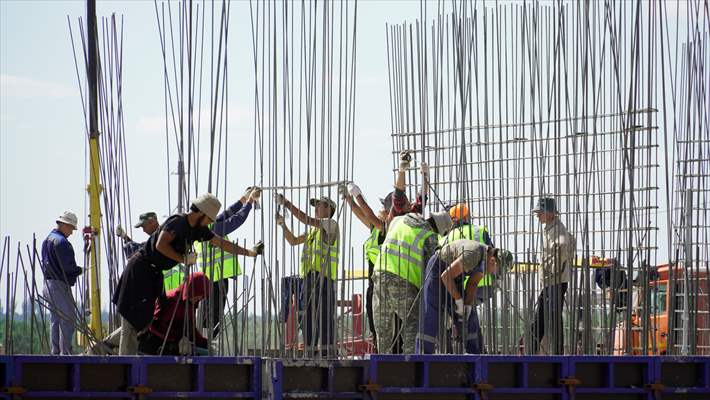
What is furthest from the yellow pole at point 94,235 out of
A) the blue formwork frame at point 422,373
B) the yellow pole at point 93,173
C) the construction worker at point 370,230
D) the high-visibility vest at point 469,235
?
the blue formwork frame at point 422,373

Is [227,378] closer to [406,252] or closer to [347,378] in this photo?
[347,378]

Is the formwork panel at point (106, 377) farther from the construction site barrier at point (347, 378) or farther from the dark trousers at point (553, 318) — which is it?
the dark trousers at point (553, 318)

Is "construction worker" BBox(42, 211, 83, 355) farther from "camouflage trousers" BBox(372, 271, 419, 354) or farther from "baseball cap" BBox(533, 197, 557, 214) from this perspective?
"baseball cap" BBox(533, 197, 557, 214)

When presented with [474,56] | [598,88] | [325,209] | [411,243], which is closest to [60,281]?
[325,209]

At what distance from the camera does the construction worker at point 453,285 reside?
9320mm

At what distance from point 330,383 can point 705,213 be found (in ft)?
13.7

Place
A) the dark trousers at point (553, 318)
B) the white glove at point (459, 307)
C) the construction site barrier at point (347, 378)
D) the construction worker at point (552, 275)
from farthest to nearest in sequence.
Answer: the white glove at point (459, 307) → the construction worker at point (552, 275) → the dark trousers at point (553, 318) → the construction site barrier at point (347, 378)

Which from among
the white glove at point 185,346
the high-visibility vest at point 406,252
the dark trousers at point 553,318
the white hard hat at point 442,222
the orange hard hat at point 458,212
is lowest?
the white glove at point 185,346

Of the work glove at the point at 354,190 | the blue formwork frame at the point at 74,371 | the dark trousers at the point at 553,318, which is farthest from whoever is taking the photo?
the work glove at the point at 354,190

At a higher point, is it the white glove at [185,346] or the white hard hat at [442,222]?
Result: the white hard hat at [442,222]

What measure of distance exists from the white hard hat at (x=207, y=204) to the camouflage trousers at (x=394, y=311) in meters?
1.79

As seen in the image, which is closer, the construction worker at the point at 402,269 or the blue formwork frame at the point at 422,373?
the blue formwork frame at the point at 422,373

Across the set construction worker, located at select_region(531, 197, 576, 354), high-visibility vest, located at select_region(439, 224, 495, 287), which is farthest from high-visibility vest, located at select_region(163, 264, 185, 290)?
construction worker, located at select_region(531, 197, 576, 354)

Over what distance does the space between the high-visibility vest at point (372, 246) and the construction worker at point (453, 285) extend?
171cm
